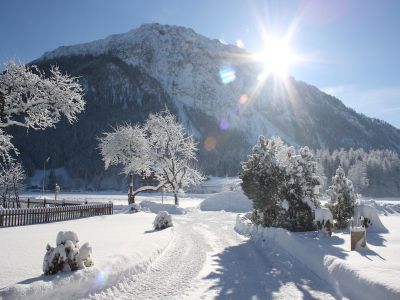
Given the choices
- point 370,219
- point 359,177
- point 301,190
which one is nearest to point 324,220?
point 301,190

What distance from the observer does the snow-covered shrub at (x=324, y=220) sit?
67.3 ft

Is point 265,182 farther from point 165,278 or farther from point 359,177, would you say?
point 359,177

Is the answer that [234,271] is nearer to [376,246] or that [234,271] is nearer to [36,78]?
[376,246]

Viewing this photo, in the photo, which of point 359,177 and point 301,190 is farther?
point 359,177

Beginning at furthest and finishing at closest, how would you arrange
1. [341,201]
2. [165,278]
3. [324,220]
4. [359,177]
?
[359,177], [341,201], [324,220], [165,278]

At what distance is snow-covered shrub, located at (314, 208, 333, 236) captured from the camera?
20500 mm

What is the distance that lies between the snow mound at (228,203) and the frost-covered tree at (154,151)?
3822mm

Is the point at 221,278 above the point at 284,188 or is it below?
below

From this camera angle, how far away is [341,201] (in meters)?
25.4

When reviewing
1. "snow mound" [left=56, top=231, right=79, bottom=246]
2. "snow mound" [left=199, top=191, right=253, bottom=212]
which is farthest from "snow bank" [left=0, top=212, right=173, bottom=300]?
"snow mound" [left=199, top=191, right=253, bottom=212]

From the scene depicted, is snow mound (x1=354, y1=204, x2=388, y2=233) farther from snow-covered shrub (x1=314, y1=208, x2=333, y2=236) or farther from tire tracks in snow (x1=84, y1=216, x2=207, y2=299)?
tire tracks in snow (x1=84, y1=216, x2=207, y2=299)

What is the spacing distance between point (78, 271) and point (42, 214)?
18.6 meters

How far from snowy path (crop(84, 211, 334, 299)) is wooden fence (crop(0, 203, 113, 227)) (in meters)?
12.0

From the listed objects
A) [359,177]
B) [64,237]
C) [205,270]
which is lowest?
[205,270]
